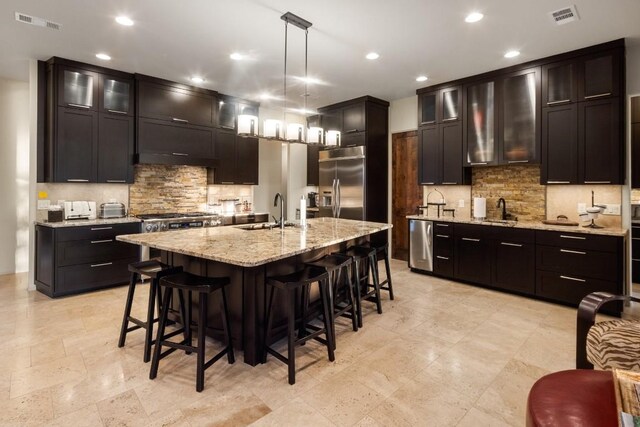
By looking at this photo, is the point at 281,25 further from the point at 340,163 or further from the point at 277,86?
the point at 340,163

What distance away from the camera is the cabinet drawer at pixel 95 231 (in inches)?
162

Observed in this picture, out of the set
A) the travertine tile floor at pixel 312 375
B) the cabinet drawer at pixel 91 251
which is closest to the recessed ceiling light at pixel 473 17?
the travertine tile floor at pixel 312 375

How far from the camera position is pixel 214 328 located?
285cm

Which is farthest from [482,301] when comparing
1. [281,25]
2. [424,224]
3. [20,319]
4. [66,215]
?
[66,215]

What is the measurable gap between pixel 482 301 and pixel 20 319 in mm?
5055

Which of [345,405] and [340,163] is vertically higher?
[340,163]

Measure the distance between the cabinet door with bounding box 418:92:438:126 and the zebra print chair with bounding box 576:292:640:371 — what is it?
3.94 meters

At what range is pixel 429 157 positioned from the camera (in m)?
5.46

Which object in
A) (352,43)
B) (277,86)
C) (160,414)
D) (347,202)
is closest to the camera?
(160,414)

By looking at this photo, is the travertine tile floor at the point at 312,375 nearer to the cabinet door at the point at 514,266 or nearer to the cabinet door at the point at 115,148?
the cabinet door at the point at 514,266

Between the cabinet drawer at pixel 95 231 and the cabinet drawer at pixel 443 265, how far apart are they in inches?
169

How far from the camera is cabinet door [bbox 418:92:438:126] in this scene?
17.6 ft

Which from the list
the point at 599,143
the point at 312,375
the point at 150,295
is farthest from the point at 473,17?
the point at 150,295

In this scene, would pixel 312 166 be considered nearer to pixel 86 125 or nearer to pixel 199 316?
pixel 86 125
